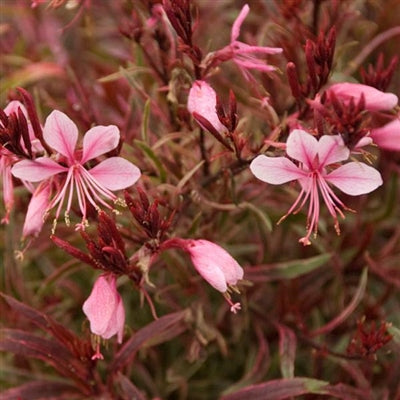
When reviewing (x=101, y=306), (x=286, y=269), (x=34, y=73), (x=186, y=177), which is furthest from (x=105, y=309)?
(x=34, y=73)

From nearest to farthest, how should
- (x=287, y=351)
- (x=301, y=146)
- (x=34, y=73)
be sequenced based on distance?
(x=301, y=146) → (x=287, y=351) → (x=34, y=73)

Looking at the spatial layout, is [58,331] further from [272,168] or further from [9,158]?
[272,168]

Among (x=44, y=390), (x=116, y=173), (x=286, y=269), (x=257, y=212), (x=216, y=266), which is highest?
(x=116, y=173)

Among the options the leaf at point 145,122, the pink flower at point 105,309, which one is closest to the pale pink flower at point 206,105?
the leaf at point 145,122

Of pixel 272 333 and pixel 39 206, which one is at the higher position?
pixel 39 206

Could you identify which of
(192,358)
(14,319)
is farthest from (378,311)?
(14,319)

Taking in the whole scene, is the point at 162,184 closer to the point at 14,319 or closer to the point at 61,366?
the point at 61,366

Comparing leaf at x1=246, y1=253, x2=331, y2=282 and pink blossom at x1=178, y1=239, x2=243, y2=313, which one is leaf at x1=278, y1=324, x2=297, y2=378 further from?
pink blossom at x1=178, y1=239, x2=243, y2=313
